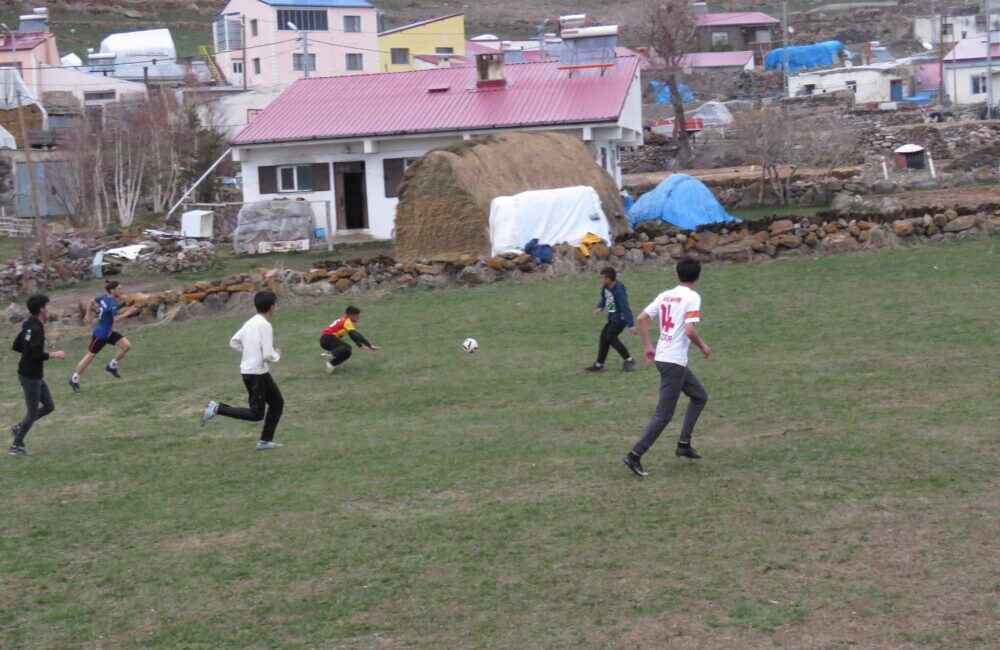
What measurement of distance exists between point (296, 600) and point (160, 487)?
3478 mm

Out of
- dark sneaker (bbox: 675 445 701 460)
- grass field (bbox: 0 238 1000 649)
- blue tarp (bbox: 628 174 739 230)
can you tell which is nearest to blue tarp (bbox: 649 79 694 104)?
blue tarp (bbox: 628 174 739 230)

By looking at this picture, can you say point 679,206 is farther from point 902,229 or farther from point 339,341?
point 339,341

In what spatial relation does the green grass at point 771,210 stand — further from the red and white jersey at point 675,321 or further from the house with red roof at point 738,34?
the house with red roof at point 738,34

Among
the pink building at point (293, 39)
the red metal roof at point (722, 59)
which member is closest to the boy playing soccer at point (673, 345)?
the pink building at point (293, 39)

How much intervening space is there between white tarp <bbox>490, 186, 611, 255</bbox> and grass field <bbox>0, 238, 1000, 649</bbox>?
28.4 ft

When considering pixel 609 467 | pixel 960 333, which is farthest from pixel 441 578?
pixel 960 333

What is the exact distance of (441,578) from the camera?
765 centimetres

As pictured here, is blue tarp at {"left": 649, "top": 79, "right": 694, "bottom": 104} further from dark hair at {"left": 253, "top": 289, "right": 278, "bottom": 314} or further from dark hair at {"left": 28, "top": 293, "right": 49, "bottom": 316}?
dark hair at {"left": 253, "top": 289, "right": 278, "bottom": 314}

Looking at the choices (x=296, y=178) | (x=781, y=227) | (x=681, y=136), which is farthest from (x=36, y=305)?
(x=681, y=136)

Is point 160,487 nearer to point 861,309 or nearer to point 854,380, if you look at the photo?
point 854,380

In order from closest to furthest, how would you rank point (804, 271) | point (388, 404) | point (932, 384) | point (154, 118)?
1. point (932, 384)
2. point (388, 404)
3. point (804, 271)
4. point (154, 118)

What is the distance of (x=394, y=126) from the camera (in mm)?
33781

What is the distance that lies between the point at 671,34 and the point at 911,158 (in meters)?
13.7

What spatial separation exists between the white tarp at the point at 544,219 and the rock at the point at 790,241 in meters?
3.83
